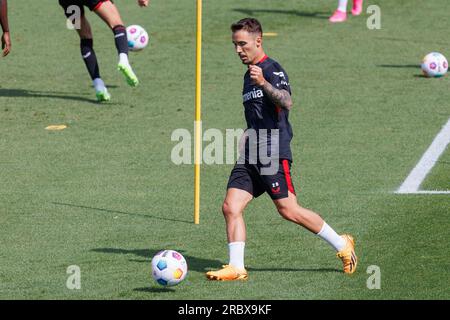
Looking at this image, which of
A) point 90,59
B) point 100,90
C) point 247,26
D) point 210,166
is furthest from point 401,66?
point 247,26

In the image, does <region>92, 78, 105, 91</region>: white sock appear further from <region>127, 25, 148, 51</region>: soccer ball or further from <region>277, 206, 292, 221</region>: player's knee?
<region>277, 206, 292, 221</region>: player's knee

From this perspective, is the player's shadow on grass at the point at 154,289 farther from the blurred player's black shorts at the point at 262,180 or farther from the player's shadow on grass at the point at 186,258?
the blurred player's black shorts at the point at 262,180

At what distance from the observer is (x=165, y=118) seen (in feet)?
56.4

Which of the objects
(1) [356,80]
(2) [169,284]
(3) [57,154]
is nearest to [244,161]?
(2) [169,284]

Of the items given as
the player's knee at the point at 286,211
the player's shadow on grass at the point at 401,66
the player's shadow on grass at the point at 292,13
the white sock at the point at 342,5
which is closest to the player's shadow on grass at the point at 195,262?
the player's knee at the point at 286,211

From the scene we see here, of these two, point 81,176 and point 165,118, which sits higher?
point 165,118

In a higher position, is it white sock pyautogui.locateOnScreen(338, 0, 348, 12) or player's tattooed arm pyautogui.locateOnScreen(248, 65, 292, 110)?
white sock pyautogui.locateOnScreen(338, 0, 348, 12)

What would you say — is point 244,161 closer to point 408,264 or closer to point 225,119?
point 408,264

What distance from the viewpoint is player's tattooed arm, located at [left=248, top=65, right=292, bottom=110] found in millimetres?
9805

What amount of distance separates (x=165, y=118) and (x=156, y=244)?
5.92m

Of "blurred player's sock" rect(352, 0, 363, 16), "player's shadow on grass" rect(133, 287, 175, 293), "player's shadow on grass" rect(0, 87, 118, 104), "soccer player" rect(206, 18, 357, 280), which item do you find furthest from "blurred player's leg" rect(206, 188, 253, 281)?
"blurred player's sock" rect(352, 0, 363, 16)

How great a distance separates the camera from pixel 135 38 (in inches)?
790

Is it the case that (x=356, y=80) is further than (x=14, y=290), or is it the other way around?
(x=356, y=80)

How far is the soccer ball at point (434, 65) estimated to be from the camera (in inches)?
775
